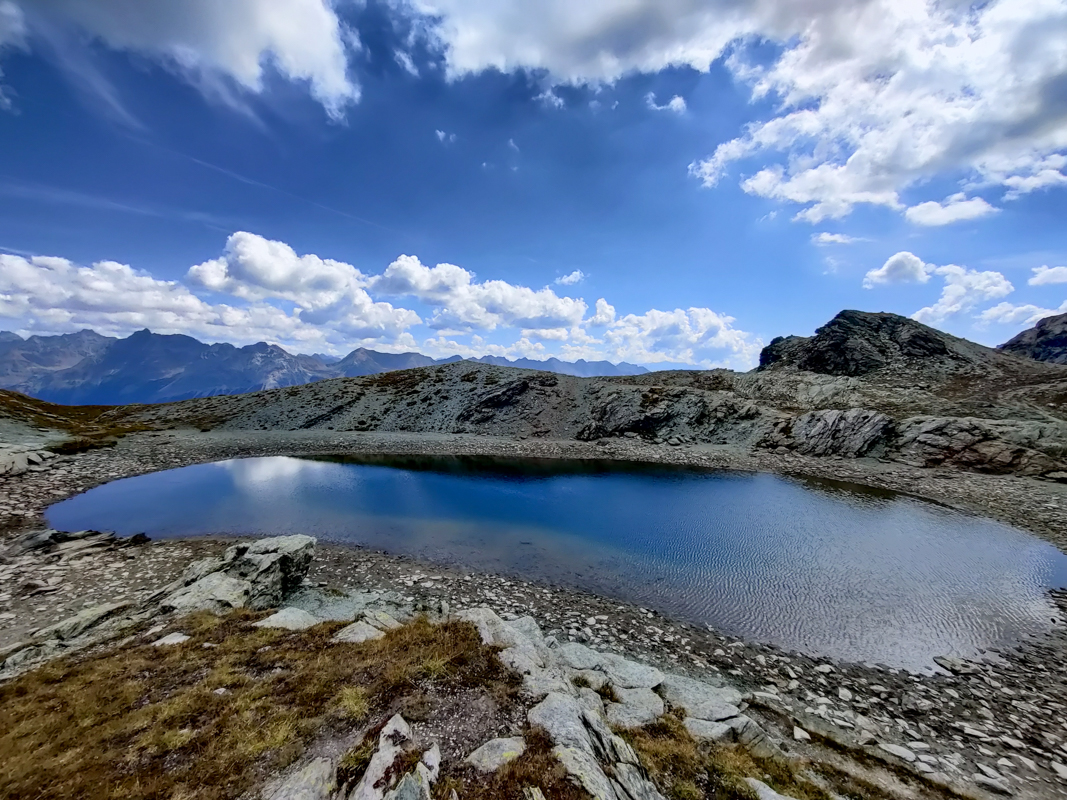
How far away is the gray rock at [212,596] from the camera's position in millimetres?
16484

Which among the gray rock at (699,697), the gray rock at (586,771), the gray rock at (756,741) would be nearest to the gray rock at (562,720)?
the gray rock at (586,771)

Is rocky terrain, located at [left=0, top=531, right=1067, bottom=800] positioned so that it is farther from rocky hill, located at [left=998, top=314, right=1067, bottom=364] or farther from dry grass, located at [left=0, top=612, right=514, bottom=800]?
rocky hill, located at [left=998, top=314, right=1067, bottom=364]

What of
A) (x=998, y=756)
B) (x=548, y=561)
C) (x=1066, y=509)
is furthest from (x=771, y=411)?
(x=998, y=756)

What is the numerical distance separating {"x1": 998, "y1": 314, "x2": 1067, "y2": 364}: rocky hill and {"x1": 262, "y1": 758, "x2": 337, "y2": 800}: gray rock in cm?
19925

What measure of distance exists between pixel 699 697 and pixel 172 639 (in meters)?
17.0

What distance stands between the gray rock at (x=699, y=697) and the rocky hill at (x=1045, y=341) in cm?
18788

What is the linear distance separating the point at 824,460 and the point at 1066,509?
23415 mm

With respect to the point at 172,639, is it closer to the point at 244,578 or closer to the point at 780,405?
the point at 244,578

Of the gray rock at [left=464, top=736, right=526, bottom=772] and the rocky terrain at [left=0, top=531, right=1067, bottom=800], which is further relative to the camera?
the rocky terrain at [left=0, top=531, right=1067, bottom=800]

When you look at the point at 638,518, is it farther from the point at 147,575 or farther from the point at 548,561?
the point at 147,575

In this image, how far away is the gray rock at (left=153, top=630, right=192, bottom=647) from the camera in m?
13.3

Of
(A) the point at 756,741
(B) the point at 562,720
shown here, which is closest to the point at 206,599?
(B) the point at 562,720

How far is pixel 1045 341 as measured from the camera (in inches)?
5561

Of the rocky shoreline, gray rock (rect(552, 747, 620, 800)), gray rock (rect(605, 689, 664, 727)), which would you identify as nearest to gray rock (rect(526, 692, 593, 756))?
gray rock (rect(552, 747, 620, 800))
